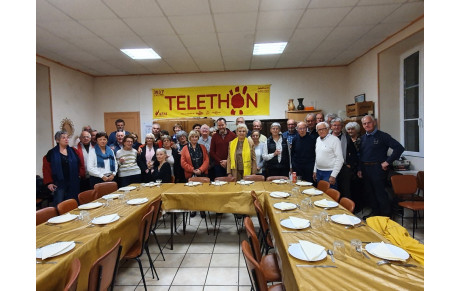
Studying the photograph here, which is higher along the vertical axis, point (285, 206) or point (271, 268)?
point (285, 206)

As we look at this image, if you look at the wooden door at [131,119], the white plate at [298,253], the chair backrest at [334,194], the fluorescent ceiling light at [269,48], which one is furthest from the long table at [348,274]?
the wooden door at [131,119]

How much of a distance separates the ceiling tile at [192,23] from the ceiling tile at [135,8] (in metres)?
0.31

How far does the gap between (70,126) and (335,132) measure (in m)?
6.07

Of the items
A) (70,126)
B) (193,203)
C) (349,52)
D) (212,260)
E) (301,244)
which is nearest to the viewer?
(301,244)

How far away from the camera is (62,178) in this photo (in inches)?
143

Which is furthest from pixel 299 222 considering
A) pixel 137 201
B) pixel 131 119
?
pixel 131 119

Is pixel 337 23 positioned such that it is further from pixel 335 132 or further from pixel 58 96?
pixel 58 96

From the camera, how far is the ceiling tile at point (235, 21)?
3.56 metres

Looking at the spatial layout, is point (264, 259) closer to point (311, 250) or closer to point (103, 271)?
point (311, 250)

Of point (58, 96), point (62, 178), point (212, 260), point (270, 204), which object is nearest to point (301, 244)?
point (270, 204)

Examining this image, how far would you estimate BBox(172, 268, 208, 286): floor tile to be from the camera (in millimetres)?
2472

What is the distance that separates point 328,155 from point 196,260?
2.42 meters

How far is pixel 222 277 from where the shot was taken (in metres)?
2.53

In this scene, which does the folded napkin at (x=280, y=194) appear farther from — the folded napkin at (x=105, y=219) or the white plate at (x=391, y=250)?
the folded napkin at (x=105, y=219)
